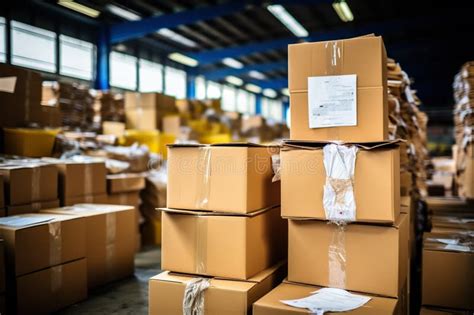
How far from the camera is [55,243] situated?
115 inches

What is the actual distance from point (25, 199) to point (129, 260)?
41.9 inches

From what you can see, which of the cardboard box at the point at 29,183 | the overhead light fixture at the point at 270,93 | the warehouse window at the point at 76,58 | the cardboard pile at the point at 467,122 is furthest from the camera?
the overhead light fixture at the point at 270,93

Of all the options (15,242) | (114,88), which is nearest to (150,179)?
(15,242)

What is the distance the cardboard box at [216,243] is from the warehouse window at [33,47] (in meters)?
6.25

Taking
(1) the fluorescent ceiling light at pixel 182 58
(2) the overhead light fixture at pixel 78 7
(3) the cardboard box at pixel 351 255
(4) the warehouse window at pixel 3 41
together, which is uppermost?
(2) the overhead light fixture at pixel 78 7

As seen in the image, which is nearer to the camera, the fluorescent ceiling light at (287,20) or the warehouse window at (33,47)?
the warehouse window at (33,47)

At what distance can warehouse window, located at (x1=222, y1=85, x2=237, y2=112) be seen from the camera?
49.7ft

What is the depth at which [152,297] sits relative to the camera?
2.13 metres

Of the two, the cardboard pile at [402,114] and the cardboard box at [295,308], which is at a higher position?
the cardboard pile at [402,114]

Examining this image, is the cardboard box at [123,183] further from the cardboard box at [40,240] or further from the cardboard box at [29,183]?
the cardboard box at [40,240]

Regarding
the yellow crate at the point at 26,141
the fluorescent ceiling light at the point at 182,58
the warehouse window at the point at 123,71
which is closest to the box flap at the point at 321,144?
the yellow crate at the point at 26,141

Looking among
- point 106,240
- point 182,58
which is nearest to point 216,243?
point 106,240

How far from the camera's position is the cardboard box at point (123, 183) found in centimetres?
429

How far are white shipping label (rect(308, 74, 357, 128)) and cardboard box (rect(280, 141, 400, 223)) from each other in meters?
0.16
